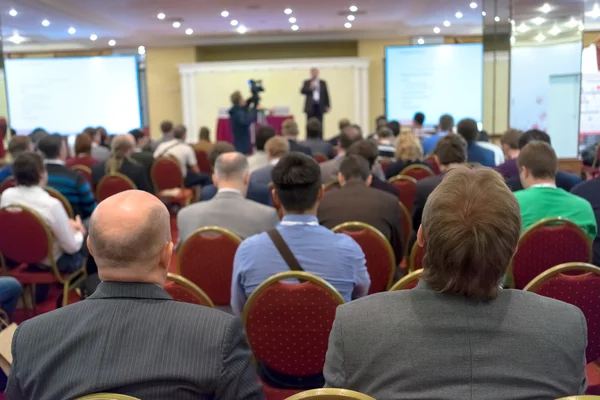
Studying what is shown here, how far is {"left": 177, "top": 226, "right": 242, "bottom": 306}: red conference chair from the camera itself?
3113mm

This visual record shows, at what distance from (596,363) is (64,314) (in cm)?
230

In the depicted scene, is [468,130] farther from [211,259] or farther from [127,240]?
[127,240]

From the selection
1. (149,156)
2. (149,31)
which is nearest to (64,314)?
(149,156)

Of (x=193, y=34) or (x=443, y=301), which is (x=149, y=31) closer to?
(x=193, y=34)

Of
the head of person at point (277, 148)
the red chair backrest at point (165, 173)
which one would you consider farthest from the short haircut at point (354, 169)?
the red chair backrest at point (165, 173)

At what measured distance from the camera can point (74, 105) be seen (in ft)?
52.4

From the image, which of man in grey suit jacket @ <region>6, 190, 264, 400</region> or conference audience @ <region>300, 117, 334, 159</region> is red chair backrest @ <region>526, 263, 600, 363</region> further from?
conference audience @ <region>300, 117, 334, 159</region>

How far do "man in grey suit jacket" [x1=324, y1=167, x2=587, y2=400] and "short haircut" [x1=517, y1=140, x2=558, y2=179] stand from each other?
7.16 feet

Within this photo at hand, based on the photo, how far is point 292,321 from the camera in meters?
2.23

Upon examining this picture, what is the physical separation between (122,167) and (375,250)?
425cm

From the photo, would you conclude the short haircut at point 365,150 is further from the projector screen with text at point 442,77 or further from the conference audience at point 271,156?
the projector screen with text at point 442,77

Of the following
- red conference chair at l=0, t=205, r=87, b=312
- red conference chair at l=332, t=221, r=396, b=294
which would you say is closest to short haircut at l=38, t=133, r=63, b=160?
red conference chair at l=0, t=205, r=87, b=312

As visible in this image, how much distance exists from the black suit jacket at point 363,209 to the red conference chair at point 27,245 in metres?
1.83

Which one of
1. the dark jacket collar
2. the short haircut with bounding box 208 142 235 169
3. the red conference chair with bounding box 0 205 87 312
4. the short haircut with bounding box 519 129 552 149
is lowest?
the red conference chair with bounding box 0 205 87 312
